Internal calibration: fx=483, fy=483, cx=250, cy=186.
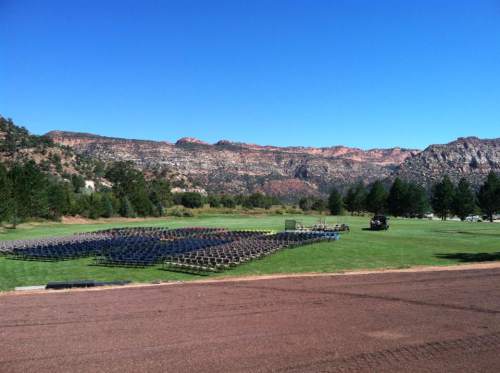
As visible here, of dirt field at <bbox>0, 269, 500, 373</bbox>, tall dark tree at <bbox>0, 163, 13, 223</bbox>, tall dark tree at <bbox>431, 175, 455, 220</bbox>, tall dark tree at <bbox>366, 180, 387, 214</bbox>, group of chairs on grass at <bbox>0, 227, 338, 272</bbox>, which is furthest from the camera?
tall dark tree at <bbox>366, 180, 387, 214</bbox>

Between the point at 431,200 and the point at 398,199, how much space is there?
876cm

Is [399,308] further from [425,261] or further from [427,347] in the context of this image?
[425,261]

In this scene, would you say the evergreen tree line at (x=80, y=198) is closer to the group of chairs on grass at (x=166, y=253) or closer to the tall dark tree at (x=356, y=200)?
the tall dark tree at (x=356, y=200)

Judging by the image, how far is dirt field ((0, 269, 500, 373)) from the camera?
926 centimetres

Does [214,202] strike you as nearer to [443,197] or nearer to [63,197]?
[63,197]

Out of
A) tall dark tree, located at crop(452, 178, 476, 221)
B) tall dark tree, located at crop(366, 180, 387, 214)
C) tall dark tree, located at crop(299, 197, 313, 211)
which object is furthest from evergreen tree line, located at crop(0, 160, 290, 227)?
tall dark tree, located at crop(452, 178, 476, 221)

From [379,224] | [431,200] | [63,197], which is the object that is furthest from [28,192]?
[431,200]

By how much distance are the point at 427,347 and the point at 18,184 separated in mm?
80344

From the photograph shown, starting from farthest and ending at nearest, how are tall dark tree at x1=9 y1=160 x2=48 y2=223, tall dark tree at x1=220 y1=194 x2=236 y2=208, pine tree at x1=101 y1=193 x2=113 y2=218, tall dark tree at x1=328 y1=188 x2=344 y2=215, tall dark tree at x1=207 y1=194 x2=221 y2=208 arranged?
tall dark tree at x1=220 y1=194 x2=236 y2=208
tall dark tree at x1=207 y1=194 x2=221 y2=208
tall dark tree at x1=328 y1=188 x2=344 y2=215
pine tree at x1=101 y1=193 x2=113 y2=218
tall dark tree at x1=9 y1=160 x2=48 y2=223

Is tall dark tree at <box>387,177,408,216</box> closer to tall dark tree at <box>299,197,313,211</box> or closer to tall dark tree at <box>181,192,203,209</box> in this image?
tall dark tree at <box>299,197,313,211</box>

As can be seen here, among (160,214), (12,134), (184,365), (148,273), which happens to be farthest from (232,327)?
(12,134)

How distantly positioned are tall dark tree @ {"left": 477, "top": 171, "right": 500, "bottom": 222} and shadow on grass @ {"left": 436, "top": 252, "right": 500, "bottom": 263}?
93.9 meters

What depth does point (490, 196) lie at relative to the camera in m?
119

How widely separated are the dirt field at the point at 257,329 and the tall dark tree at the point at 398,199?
11606 cm
